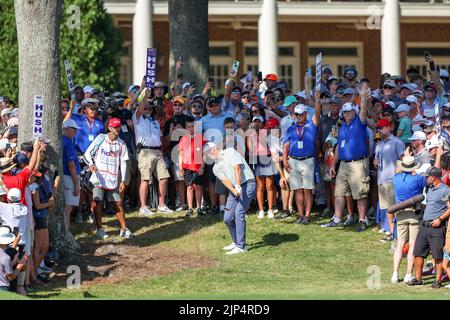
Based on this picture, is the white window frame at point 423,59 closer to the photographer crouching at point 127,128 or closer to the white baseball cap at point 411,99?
the white baseball cap at point 411,99

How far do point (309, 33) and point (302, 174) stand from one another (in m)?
19.1

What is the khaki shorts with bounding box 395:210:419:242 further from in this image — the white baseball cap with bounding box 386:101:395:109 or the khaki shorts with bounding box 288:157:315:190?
the white baseball cap with bounding box 386:101:395:109

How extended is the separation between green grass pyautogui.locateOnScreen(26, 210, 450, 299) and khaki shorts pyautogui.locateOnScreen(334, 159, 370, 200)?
2.01ft

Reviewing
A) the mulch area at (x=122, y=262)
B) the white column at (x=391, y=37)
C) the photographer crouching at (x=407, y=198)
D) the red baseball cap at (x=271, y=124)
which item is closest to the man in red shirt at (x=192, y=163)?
the red baseball cap at (x=271, y=124)

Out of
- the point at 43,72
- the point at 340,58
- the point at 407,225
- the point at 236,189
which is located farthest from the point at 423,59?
the point at 43,72

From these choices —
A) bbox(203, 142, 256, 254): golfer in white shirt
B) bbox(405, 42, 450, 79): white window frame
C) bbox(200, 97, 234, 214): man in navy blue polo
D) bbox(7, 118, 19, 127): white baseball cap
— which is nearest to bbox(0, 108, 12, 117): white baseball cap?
bbox(7, 118, 19, 127): white baseball cap

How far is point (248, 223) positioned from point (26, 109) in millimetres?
4522

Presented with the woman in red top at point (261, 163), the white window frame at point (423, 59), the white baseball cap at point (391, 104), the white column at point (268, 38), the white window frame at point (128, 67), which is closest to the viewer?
the white baseball cap at point (391, 104)

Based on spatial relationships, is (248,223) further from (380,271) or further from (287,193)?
(380,271)

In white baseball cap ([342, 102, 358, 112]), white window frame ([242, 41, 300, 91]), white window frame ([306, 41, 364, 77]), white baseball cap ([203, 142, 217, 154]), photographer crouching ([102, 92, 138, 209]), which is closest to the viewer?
white baseball cap ([342, 102, 358, 112])

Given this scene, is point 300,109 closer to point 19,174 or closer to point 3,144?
point 3,144

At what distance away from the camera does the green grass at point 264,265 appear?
1341 cm

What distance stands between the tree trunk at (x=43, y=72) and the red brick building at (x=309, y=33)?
15549 millimetres

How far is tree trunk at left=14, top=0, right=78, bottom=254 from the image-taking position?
49.4ft
